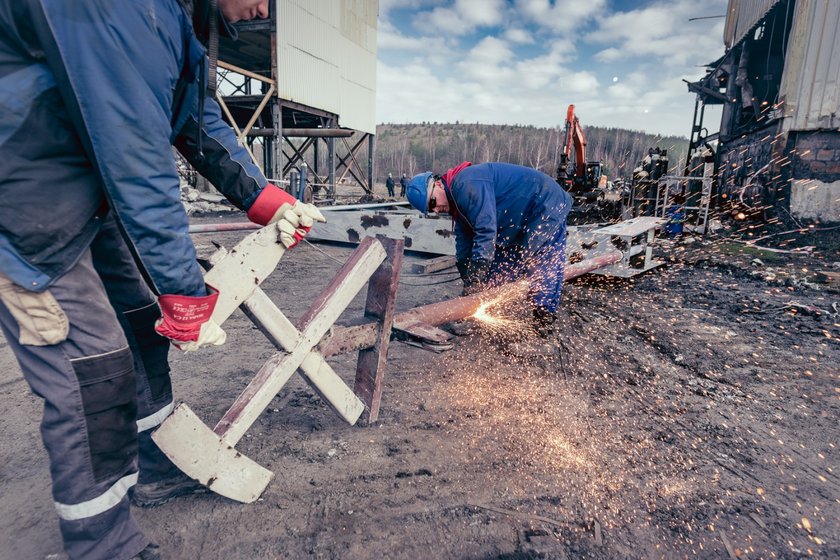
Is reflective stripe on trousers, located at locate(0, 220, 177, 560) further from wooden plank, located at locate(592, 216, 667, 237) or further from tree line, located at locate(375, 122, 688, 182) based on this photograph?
tree line, located at locate(375, 122, 688, 182)

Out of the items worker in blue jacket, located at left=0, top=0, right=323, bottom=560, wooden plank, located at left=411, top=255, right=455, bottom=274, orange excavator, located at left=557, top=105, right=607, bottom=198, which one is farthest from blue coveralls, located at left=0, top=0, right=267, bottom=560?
orange excavator, located at left=557, top=105, right=607, bottom=198

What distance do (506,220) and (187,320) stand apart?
10.9ft

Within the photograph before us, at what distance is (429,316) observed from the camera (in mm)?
3338

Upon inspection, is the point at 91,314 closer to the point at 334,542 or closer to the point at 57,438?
the point at 57,438

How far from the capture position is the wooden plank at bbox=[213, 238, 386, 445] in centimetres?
173

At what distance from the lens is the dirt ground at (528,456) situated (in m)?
1.67

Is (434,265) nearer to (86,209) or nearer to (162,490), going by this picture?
(162,490)

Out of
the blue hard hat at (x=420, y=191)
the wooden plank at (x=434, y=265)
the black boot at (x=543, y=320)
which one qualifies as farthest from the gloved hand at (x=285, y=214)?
the wooden plank at (x=434, y=265)

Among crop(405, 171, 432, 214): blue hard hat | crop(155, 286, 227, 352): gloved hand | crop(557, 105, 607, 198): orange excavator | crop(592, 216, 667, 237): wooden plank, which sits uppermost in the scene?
crop(557, 105, 607, 198): orange excavator

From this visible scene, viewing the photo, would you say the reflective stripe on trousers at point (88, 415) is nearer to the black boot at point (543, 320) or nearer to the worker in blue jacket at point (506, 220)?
the worker in blue jacket at point (506, 220)

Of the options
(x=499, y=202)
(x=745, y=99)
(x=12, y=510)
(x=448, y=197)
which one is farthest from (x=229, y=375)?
(x=745, y=99)

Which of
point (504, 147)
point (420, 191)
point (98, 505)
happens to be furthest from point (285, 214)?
point (504, 147)

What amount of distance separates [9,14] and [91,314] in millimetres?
751

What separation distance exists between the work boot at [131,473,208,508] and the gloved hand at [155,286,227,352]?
77cm
